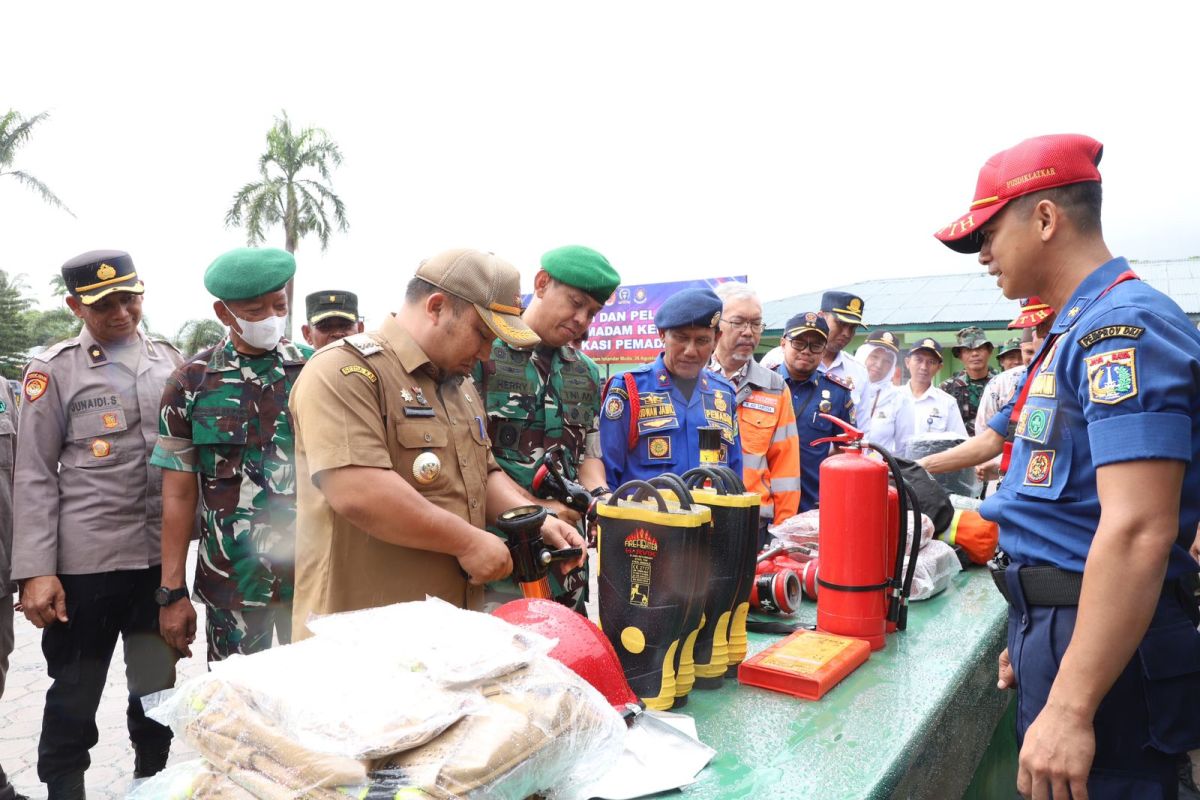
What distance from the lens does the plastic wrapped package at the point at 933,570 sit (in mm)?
2578

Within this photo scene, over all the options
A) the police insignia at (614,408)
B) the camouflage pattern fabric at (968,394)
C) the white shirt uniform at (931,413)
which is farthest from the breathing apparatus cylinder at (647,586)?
the camouflage pattern fabric at (968,394)

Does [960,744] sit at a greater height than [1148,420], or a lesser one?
lesser

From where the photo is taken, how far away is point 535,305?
2.91 m

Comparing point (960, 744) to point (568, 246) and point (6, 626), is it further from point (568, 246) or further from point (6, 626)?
point (6, 626)

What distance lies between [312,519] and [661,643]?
3.06 ft

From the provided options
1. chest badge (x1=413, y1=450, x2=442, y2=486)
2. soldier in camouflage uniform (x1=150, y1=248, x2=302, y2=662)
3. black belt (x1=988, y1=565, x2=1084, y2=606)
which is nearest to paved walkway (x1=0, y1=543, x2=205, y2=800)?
soldier in camouflage uniform (x1=150, y1=248, x2=302, y2=662)

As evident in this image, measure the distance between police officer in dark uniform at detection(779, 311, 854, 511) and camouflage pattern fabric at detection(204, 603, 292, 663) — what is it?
2620 mm

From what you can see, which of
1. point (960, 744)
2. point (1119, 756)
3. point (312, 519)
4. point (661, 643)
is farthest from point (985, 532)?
point (312, 519)

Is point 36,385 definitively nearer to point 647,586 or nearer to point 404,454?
point 404,454

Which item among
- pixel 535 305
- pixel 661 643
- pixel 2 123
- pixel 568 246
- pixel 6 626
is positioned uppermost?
pixel 2 123

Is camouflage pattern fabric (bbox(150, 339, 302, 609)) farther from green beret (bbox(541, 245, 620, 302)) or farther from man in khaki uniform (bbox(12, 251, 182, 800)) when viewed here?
green beret (bbox(541, 245, 620, 302))

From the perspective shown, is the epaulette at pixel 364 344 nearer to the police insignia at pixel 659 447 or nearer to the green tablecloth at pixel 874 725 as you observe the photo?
the green tablecloth at pixel 874 725

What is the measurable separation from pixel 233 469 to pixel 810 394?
2919 mm

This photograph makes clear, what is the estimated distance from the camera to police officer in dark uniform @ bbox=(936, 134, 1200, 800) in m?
1.39
